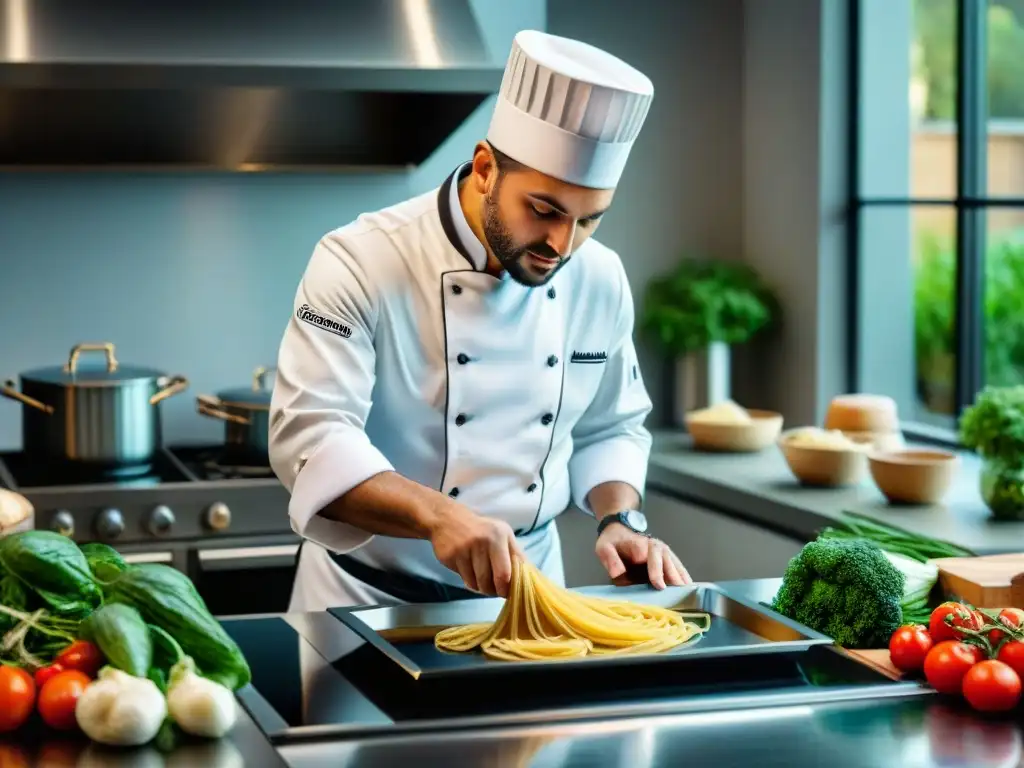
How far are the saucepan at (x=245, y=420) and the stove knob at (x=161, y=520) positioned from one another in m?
0.29

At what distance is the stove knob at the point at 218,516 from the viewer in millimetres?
3436

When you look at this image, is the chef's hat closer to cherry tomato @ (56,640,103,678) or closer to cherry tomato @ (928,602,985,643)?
cherry tomato @ (928,602,985,643)

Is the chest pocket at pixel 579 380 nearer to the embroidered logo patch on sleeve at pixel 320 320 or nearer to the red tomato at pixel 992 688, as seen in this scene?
the embroidered logo patch on sleeve at pixel 320 320

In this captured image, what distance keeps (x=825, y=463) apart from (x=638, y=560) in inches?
59.2

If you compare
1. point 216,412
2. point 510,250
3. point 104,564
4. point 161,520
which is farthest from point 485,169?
point 216,412

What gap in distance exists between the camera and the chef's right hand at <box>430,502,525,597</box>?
6.12 ft

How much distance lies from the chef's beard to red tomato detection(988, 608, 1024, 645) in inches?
29.7

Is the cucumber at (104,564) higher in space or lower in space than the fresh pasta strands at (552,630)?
higher

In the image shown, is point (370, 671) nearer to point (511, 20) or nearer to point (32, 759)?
point (32, 759)

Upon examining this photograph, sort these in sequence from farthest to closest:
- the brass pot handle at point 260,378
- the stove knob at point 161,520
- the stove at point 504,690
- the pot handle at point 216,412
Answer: the brass pot handle at point 260,378
the pot handle at point 216,412
the stove knob at point 161,520
the stove at point 504,690

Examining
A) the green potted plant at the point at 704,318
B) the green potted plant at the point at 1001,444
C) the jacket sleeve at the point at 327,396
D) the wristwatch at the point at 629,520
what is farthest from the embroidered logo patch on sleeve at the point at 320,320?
the green potted plant at the point at 704,318

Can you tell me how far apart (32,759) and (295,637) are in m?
0.52

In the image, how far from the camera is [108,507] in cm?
338

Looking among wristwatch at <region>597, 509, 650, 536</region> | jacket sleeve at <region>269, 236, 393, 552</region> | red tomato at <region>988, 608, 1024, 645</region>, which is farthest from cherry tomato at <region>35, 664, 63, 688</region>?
red tomato at <region>988, 608, 1024, 645</region>
